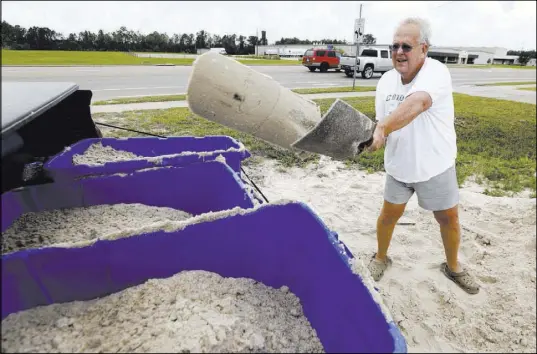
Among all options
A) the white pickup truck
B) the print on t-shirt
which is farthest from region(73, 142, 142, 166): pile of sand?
the white pickup truck

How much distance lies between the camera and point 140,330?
4.08ft

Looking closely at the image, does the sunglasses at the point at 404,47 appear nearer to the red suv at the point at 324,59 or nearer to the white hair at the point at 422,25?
the white hair at the point at 422,25

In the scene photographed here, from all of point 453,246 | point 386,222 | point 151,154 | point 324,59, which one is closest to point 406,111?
point 386,222

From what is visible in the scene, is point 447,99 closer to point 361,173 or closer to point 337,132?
point 337,132

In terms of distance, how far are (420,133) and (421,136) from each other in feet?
0.06

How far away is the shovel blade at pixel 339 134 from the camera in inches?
48.5

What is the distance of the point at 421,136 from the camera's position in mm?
1811

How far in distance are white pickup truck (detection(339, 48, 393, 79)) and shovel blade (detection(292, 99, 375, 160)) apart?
602 inches

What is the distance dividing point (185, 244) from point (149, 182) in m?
1.01

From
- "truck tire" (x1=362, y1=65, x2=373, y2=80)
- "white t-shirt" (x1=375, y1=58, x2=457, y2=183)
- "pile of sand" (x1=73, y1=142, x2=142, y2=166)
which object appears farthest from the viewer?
"truck tire" (x1=362, y1=65, x2=373, y2=80)

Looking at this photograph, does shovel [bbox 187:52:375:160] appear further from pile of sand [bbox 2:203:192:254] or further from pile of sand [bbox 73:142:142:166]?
pile of sand [bbox 73:142:142:166]

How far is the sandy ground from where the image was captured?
181 centimetres

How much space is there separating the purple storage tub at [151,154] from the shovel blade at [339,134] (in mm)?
1205

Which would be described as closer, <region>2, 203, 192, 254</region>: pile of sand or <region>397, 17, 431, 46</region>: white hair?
<region>397, 17, 431, 46</region>: white hair
